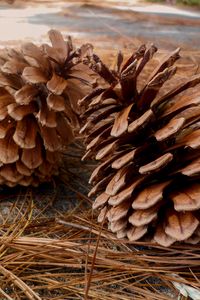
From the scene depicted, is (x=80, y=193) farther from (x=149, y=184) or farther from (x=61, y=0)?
(x=61, y=0)

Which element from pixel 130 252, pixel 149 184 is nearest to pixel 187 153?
pixel 149 184

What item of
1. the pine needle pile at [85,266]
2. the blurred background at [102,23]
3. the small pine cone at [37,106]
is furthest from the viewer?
the blurred background at [102,23]

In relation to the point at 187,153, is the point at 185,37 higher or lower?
lower

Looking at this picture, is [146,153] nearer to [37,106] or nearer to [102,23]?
[37,106]

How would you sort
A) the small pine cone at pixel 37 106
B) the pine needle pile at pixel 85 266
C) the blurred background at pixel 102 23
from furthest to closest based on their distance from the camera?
the blurred background at pixel 102 23 → the small pine cone at pixel 37 106 → the pine needle pile at pixel 85 266

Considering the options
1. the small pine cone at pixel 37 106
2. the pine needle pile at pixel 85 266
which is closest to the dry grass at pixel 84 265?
the pine needle pile at pixel 85 266

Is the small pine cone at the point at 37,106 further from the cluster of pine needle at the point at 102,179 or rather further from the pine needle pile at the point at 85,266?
the pine needle pile at the point at 85,266

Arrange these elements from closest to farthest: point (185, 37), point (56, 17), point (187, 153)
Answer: point (187, 153) < point (185, 37) < point (56, 17)
